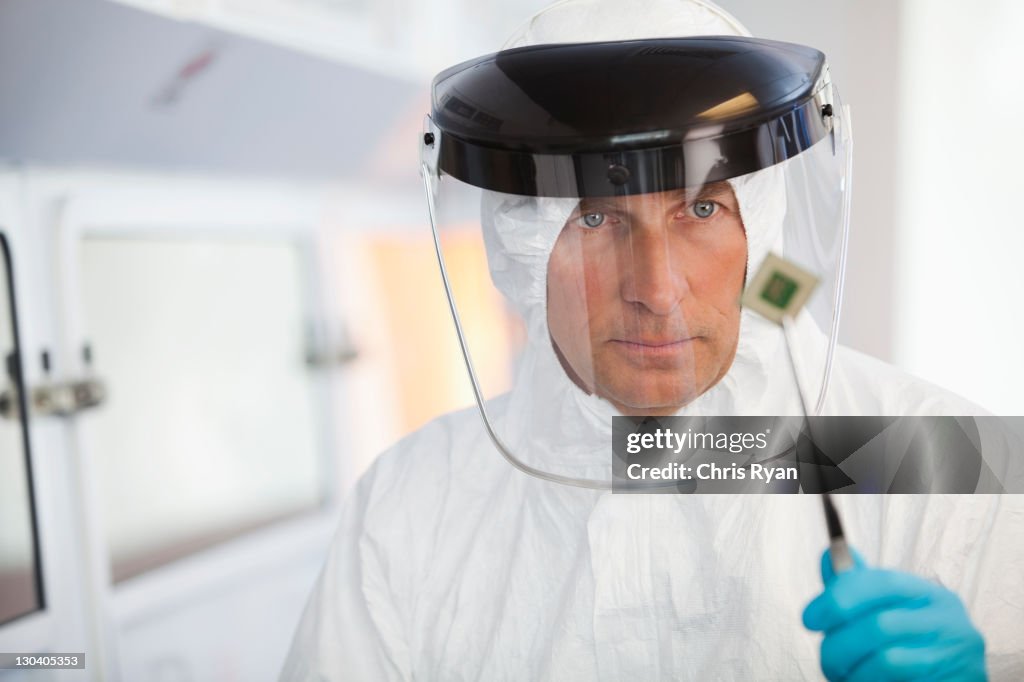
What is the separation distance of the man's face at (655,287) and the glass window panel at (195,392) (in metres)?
0.71

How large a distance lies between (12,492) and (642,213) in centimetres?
82

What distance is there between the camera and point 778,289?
547mm

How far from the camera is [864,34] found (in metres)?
0.61

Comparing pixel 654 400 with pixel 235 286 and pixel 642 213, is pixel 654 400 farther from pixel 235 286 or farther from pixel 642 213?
pixel 235 286

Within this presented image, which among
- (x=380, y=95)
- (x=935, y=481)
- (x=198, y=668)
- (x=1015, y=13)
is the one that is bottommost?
(x=198, y=668)

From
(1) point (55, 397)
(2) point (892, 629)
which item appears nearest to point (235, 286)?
(1) point (55, 397)

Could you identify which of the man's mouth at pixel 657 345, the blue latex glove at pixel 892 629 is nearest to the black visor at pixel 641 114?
the man's mouth at pixel 657 345

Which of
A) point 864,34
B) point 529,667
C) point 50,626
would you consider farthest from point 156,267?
point 864,34

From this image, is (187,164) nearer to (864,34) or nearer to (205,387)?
(205,387)

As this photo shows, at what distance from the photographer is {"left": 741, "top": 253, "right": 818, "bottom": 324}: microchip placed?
542mm

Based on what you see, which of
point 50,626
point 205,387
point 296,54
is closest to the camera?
point 50,626

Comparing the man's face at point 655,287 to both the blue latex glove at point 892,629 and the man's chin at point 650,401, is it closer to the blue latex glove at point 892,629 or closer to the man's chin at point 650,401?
the man's chin at point 650,401

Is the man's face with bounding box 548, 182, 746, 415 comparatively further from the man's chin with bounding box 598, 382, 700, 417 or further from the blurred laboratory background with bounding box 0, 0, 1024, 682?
the blurred laboratory background with bounding box 0, 0, 1024, 682

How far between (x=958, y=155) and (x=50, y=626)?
3.45 ft
